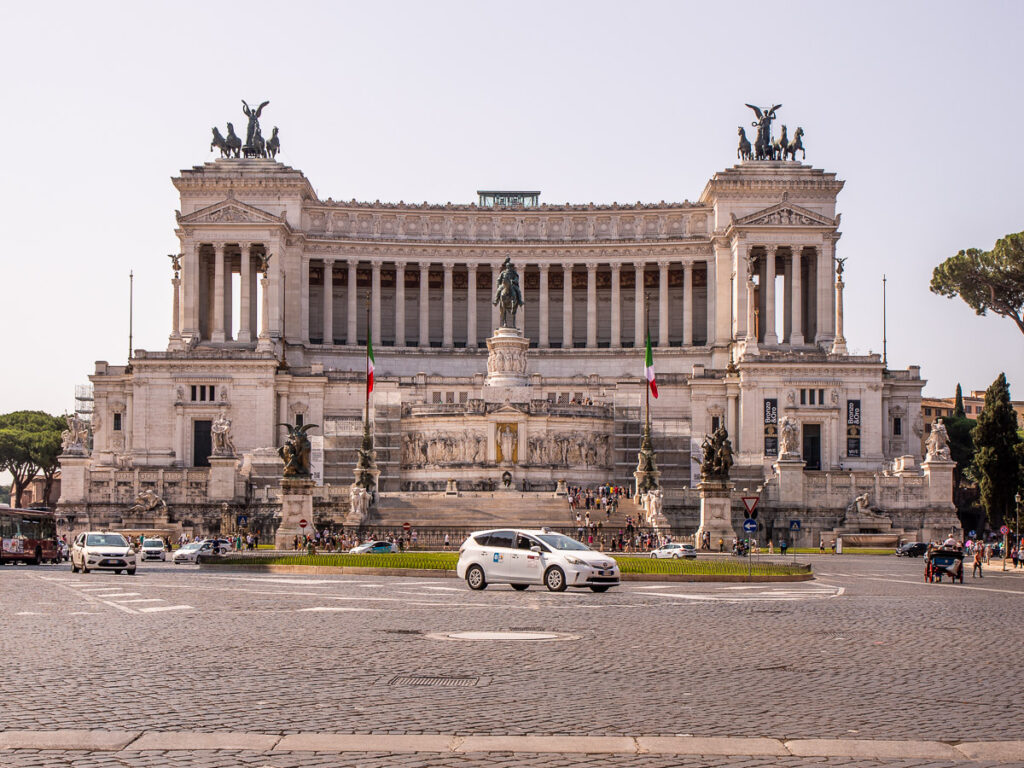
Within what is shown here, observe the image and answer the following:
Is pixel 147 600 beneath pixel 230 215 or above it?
beneath

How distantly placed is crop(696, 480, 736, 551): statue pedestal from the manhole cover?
47.3 meters

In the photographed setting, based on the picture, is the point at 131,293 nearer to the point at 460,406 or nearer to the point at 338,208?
the point at 338,208

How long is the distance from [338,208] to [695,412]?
38.1 metres

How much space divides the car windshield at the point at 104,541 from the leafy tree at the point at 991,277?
68044mm

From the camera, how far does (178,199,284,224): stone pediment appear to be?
116m

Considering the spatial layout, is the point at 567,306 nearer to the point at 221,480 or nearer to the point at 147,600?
the point at 221,480

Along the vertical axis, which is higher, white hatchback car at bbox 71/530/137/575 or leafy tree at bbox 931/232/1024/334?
leafy tree at bbox 931/232/1024/334

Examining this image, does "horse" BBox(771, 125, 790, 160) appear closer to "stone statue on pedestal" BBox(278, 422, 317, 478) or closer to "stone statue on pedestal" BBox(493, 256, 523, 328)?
"stone statue on pedestal" BBox(493, 256, 523, 328)

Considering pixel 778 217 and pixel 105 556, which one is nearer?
pixel 105 556

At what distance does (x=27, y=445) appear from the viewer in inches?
5600

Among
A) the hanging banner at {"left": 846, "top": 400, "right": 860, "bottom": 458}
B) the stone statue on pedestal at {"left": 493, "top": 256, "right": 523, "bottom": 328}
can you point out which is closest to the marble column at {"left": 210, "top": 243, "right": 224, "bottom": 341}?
the stone statue on pedestal at {"left": 493, "top": 256, "right": 523, "bottom": 328}

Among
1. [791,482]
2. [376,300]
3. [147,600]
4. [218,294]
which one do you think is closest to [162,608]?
[147,600]

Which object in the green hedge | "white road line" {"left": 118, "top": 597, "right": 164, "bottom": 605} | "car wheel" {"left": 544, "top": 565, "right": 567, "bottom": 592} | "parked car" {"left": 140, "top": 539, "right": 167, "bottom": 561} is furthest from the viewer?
"parked car" {"left": 140, "top": 539, "right": 167, "bottom": 561}

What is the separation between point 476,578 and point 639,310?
8824cm
